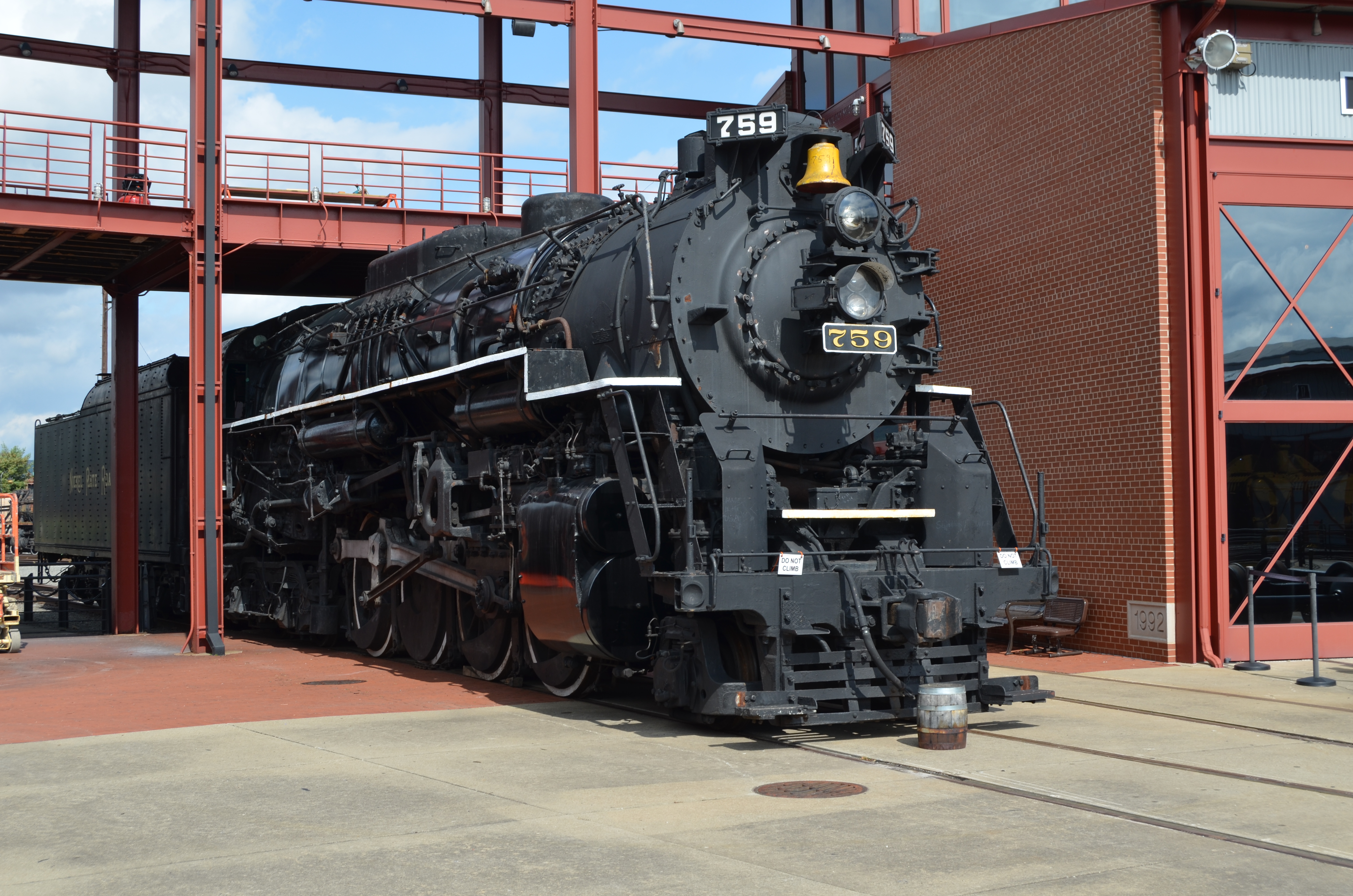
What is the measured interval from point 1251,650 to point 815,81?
1259 centimetres

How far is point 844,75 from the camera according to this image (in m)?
20.1

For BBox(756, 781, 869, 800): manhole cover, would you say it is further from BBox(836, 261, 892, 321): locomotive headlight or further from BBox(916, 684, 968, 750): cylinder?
BBox(836, 261, 892, 321): locomotive headlight

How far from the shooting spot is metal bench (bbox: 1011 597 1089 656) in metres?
13.1

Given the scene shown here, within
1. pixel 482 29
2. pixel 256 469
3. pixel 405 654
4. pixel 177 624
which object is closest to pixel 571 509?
pixel 405 654

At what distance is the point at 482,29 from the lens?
23031 millimetres

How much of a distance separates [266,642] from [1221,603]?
35.8 ft

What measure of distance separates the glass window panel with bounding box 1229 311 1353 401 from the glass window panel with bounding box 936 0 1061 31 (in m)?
6.31

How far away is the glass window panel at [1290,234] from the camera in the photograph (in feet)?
41.9

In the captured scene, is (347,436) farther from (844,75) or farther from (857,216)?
(844,75)

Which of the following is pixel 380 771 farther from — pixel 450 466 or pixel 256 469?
pixel 256 469

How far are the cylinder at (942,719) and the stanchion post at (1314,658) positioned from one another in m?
4.58

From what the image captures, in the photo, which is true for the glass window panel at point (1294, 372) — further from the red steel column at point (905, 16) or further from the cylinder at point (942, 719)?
the red steel column at point (905, 16)

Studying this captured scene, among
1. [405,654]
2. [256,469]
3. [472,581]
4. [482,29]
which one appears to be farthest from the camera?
[482,29]

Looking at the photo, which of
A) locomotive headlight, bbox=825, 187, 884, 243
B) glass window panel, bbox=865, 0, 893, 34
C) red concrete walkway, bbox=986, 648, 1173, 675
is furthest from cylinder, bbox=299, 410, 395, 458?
glass window panel, bbox=865, 0, 893, 34
